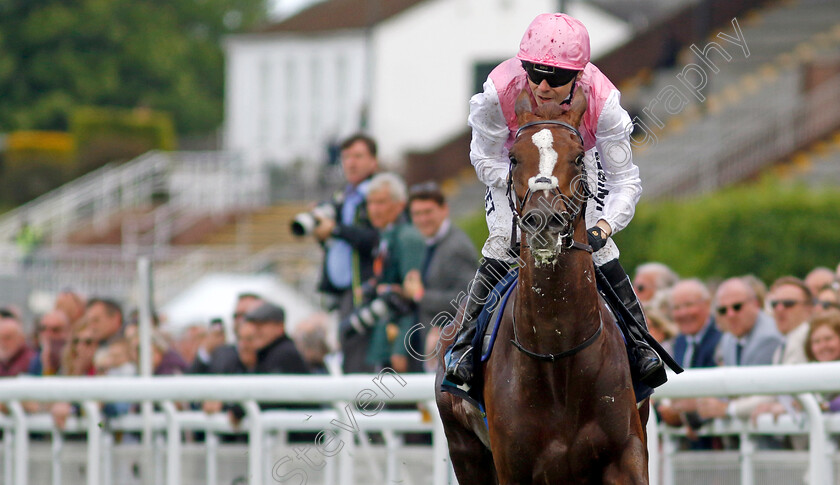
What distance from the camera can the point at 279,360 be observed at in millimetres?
8500

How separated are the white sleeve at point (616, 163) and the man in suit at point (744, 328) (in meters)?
2.63

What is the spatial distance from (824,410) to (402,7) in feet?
103

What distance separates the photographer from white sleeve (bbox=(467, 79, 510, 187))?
16.9ft

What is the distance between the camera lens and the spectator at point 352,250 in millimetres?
8453

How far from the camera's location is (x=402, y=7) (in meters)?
37.1

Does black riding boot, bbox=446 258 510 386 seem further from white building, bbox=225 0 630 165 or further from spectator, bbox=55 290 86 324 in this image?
white building, bbox=225 0 630 165

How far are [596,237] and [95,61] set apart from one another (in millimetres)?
48732

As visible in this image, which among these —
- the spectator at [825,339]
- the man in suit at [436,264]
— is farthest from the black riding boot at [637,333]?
the man in suit at [436,264]

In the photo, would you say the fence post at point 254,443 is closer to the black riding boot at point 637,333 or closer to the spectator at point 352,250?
the spectator at point 352,250

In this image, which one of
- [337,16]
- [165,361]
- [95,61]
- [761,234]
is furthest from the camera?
[95,61]

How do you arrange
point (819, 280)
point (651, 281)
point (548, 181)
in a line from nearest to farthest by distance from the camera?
1. point (548, 181)
2. point (819, 280)
3. point (651, 281)

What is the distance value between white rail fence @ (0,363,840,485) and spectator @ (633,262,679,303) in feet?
5.69

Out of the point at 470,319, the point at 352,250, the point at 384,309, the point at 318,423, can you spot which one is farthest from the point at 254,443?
the point at 470,319

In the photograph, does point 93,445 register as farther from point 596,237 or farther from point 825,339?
point 825,339
